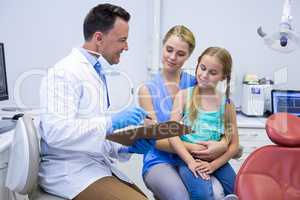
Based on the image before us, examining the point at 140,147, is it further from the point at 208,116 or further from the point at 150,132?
the point at 208,116

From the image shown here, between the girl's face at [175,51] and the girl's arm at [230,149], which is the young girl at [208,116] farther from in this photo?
the girl's face at [175,51]

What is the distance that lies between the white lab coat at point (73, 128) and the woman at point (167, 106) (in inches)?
8.9

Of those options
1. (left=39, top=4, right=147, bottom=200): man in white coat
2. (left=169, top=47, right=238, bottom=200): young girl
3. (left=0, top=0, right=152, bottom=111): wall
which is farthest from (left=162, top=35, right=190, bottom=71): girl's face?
(left=0, top=0, right=152, bottom=111): wall

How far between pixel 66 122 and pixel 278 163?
40.2 inches

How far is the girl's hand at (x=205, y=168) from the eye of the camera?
4.93 feet

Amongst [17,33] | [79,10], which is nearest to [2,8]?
[17,33]

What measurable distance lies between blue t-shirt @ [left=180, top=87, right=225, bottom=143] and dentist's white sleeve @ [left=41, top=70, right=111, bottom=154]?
0.48 m

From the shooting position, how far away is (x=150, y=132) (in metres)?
1.27

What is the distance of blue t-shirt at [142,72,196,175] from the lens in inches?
62.9

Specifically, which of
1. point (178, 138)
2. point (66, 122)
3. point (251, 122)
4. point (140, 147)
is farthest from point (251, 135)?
point (66, 122)

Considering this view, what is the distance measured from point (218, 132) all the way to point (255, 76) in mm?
1399

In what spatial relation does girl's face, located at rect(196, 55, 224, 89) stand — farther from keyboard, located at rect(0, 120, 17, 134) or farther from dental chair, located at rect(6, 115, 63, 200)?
keyboard, located at rect(0, 120, 17, 134)

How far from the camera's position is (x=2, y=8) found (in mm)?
2854

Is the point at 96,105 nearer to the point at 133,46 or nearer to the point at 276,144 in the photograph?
the point at 276,144
